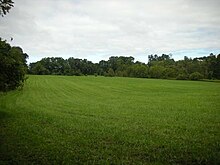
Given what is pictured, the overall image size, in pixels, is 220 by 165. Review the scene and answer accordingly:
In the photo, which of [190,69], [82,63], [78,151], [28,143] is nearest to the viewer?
[78,151]

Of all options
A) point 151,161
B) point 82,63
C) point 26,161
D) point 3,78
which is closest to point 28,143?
point 26,161

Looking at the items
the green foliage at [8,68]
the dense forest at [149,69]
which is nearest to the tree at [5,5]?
the green foliage at [8,68]

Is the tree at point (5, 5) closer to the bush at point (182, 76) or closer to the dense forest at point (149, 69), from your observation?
the dense forest at point (149, 69)

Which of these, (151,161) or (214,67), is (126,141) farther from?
(214,67)

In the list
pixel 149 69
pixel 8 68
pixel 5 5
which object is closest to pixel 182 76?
pixel 149 69

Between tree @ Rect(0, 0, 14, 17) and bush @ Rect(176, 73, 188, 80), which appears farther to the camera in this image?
bush @ Rect(176, 73, 188, 80)

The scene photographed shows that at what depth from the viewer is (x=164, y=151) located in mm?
11352

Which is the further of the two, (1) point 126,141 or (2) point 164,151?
(1) point 126,141

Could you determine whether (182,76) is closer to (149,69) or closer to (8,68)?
(149,69)

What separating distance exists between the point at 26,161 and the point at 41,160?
1.73 ft

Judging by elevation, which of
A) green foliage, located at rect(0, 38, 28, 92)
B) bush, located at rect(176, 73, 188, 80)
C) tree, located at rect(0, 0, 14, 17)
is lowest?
bush, located at rect(176, 73, 188, 80)

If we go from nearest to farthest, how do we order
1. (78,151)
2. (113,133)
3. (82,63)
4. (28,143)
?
(78,151) → (28,143) → (113,133) → (82,63)

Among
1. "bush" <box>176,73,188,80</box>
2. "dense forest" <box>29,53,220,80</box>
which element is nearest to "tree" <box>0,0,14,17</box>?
"dense forest" <box>29,53,220,80</box>

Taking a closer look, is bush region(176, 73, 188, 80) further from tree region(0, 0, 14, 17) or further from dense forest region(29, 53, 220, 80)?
tree region(0, 0, 14, 17)
